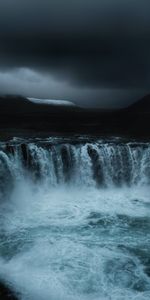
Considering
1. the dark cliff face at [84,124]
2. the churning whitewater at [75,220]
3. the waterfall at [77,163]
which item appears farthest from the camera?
the dark cliff face at [84,124]

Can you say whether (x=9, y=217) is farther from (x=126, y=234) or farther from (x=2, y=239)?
(x=126, y=234)

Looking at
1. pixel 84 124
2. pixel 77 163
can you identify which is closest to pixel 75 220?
pixel 77 163

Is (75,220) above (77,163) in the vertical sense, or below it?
below

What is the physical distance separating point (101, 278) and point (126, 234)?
11.0ft

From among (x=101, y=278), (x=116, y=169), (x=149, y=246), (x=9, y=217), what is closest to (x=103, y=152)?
(x=116, y=169)

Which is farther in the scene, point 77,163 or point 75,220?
point 77,163

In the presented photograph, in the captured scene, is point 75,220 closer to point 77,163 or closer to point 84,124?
point 77,163

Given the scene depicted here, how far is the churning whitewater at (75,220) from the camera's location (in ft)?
30.2

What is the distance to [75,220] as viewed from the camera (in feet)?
45.8

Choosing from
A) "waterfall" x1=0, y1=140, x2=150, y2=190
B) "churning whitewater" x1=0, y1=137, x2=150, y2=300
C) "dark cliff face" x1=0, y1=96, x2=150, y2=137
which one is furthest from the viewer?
"dark cliff face" x1=0, y1=96, x2=150, y2=137

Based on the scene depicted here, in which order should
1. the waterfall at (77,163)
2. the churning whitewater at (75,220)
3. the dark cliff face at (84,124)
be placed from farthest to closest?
the dark cliff face at (84,124)
the waterfall at (77,163)
the churning whitewater at (75,220)

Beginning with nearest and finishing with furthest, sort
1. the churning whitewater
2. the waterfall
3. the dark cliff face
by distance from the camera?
the churning whitewater < the waterfall < the dark cliff face

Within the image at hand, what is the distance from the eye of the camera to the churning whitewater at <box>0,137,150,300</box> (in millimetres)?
9211

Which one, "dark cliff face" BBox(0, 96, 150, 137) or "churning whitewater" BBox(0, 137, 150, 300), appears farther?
"dark cliff face" BBox(0, 96, 150, 137)
